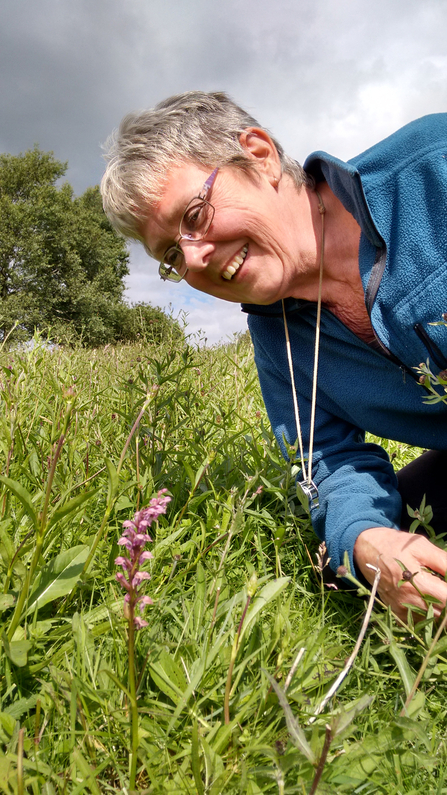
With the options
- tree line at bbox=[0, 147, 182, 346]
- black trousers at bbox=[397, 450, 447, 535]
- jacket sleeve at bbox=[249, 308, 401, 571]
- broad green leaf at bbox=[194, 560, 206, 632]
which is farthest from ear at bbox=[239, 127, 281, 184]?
tree line at bbox=[0, 147, 182, 346]

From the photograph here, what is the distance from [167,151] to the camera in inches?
79.5

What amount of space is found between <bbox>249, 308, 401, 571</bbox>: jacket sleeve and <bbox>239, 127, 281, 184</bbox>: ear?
664mm

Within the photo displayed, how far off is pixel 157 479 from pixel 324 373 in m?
0.87

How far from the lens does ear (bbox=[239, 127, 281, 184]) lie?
2080mm

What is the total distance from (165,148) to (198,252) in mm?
451

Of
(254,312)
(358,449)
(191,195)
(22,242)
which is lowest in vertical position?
(358,449)

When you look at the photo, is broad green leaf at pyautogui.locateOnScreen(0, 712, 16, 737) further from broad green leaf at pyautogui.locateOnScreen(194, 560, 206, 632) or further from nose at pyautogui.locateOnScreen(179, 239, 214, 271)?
nose at pyautogui.locateOnScreen(179, 239, 214, 271)

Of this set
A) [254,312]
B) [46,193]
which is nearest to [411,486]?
[254,312]

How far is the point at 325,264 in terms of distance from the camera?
2119mm

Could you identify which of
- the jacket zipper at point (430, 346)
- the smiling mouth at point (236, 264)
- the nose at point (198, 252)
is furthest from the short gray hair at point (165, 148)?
the jacket zipper at point (430, 346)

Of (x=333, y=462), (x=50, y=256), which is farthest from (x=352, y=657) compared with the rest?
(x=50, y=256)

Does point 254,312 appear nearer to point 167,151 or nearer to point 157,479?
point 167,151

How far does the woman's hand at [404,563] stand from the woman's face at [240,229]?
1063 millimetres

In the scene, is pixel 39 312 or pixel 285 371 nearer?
pixel 285 371
